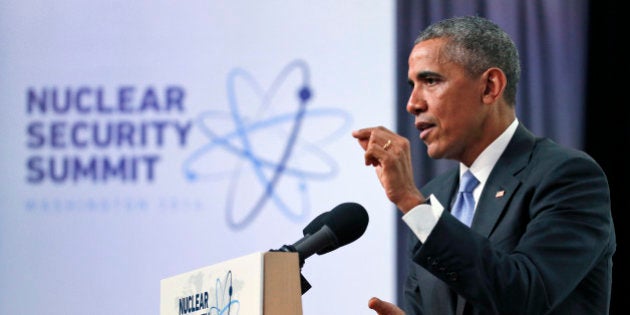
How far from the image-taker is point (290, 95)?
15.1ft

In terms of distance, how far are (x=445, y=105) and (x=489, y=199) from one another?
245 millimetres

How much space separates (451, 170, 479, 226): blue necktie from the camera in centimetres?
247

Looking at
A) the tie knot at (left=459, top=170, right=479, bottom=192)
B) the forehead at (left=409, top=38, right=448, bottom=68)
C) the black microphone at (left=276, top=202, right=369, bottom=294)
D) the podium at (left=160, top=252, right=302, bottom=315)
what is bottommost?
the podium at (left=160, top=252, right=302, bottom=315)

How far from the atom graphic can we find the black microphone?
7.89 feet

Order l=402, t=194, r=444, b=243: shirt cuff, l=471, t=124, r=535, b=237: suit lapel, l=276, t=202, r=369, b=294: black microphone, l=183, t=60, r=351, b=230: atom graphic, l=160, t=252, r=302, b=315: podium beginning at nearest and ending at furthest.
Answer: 1. l=160, t=252, r=302, b=315: podium
2. l=276, t=202, r=369, b=294: black microphone
3. l=402, t=194, r=444, b=243: shirt cuff
4. l=471, t=124, r=535, b=237: suit lapel
5. l=183, t=60, r=351, b=230: atom graphic

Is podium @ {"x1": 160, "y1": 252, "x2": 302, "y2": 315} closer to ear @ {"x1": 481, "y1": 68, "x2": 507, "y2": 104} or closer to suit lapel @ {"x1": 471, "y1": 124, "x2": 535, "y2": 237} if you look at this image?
suit lapel @ {"x1": 471, "y1": 124, "x2": 535, "y2": 237}

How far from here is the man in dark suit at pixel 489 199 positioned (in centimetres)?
208

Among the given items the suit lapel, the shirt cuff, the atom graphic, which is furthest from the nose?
the atom graphic

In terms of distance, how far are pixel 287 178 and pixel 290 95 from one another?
0.38m

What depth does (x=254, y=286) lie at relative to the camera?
1819 mm

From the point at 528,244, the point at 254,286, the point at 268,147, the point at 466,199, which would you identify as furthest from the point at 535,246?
the point at 268,147

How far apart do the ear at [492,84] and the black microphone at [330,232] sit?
52 cm

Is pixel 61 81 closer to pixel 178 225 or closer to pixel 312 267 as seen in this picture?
pixel 178 225

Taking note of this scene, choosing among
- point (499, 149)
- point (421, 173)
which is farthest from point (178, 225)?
point (499, 149)
